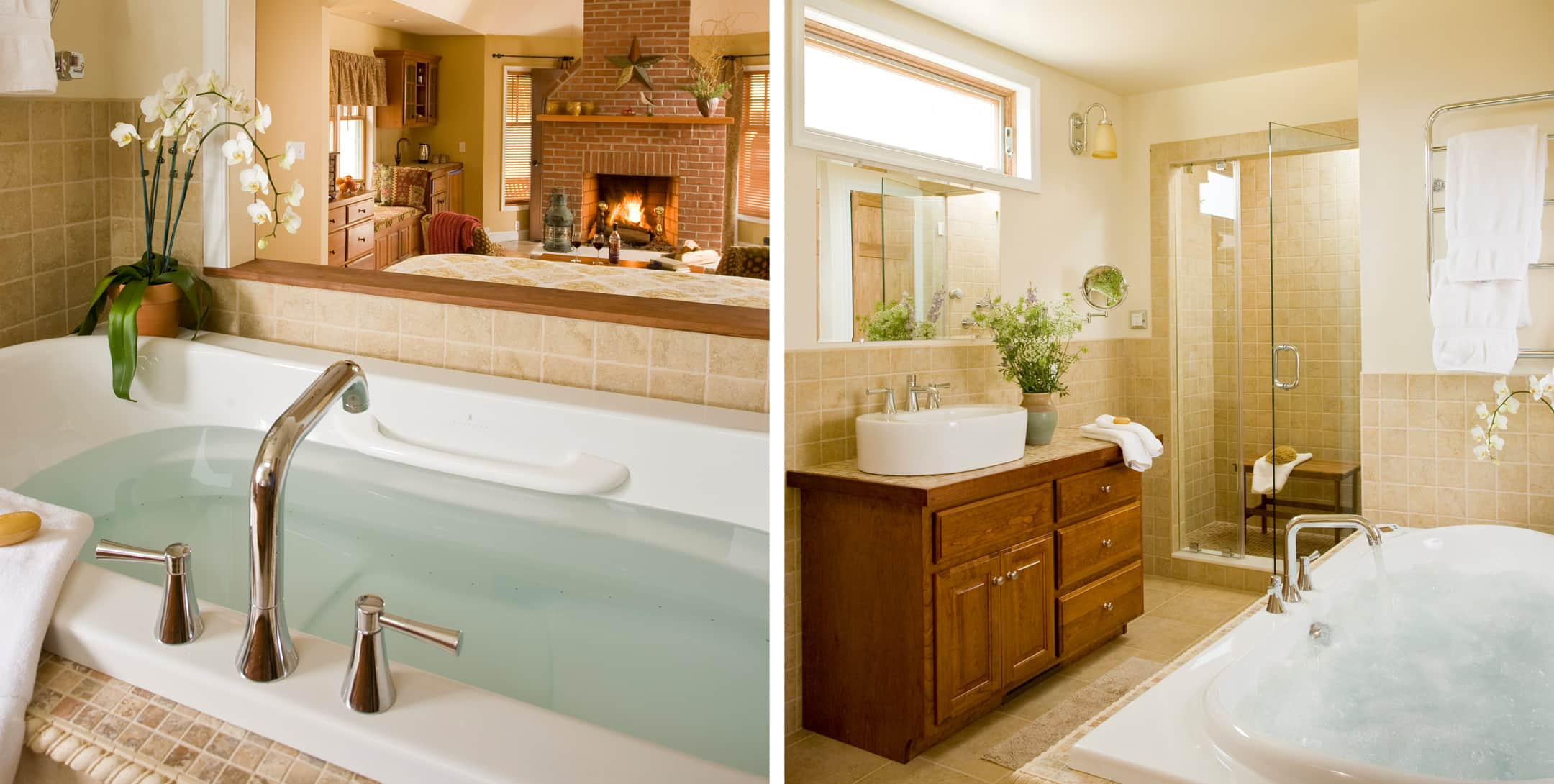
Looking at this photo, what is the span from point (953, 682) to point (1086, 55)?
1.30m

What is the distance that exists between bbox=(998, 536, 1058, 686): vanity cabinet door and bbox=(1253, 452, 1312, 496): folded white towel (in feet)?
1.68

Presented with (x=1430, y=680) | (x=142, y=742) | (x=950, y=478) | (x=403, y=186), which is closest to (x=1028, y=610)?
(x=950, y=478)

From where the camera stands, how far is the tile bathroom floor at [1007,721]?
1972mm

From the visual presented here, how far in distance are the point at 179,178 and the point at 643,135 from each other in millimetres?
1712

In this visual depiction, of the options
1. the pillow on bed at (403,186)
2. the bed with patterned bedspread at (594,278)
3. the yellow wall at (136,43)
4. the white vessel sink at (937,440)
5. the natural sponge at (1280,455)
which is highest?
the yellow wall at (136,43)

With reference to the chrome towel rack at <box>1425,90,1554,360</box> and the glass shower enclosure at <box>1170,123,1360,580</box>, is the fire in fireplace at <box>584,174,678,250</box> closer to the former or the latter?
the glass shower enclosure at <box>1170,123,1360,580</box>

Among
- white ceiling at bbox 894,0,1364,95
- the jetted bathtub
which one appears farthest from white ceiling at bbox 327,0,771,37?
the jetted bathtub

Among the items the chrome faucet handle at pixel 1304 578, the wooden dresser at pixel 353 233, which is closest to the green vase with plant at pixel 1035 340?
the chrome faucet handle at pixel 1304 578

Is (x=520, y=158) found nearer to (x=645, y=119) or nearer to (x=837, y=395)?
(x=645, y=119)

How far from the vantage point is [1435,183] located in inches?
77.7

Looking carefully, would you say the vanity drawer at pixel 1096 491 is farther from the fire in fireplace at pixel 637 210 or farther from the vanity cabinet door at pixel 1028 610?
the fire in fireplace at pixel 637 210

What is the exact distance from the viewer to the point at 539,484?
1.99 metres

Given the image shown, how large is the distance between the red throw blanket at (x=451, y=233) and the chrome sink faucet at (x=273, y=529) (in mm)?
1674

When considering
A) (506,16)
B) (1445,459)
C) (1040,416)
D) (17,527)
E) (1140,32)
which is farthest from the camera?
(506,16)
